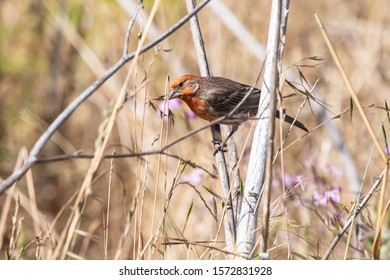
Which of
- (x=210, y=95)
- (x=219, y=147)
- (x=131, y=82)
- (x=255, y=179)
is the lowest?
(x=255, y=179)

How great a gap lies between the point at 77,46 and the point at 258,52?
68.1 inches

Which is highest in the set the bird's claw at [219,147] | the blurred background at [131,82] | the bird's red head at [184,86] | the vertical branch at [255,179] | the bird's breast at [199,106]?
the blurred background at [131,82]

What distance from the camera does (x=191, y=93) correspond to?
3830 mm

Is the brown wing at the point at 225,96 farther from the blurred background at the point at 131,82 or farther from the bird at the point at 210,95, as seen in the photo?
the blurred background at the point at 131,82

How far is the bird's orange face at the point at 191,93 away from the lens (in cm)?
378

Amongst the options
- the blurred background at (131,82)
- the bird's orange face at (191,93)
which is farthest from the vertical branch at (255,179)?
the blurred background at (131,82)

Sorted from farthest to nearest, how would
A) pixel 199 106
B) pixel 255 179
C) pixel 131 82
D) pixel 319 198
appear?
pixel 131 82
pixel 199 106
pixel 319 198
pixel 255 179

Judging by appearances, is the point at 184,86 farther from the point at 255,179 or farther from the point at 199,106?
the point at 255,179

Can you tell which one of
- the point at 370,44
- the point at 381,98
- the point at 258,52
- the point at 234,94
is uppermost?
the point at 370,44

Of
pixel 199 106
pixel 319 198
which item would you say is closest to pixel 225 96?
pixel 199 106

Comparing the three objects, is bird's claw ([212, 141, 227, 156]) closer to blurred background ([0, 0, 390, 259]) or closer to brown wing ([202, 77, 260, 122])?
brown wing ([202, 77, 260, 122])
